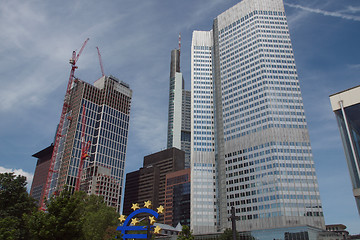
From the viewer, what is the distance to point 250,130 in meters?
141

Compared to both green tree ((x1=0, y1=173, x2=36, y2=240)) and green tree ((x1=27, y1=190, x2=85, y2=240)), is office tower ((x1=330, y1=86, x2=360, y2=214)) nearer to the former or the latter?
green tree ((x1=27, y1=190, x2=85, y2=240))

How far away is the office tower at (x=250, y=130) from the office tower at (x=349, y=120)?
240 ft

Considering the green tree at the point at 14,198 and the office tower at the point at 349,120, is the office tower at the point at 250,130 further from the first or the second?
the green tree at the point at 14,198

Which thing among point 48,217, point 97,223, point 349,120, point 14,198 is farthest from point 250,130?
point 48,217

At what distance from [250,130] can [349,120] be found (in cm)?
8912

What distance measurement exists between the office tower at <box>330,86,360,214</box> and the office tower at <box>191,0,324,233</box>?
240ft

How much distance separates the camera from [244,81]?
152750 mm

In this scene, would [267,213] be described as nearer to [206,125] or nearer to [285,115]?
[285,115]

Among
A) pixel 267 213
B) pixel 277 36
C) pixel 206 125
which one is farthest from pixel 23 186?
pixel 277 36

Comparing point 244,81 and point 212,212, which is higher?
point 244,81

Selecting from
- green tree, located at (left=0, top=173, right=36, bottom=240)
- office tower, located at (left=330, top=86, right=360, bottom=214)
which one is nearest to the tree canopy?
green tree, located at (left=0, top=173, right=36, bottom=240)

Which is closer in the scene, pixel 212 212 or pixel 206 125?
pixel 212 212

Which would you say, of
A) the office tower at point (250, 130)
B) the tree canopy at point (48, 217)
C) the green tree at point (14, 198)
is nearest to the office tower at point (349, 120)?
the tree canopy at point (48, 217)

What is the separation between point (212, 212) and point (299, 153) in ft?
170
